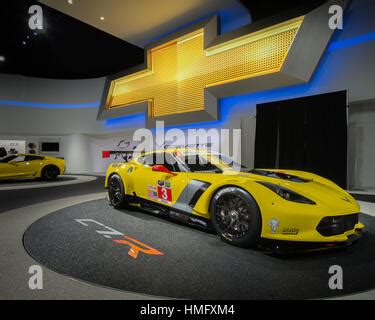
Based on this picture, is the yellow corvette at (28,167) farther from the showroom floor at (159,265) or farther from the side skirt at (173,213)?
the side skirt at (173,213)

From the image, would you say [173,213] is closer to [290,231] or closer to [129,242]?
[129,242]

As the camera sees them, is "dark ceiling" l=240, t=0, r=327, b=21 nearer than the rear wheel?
Yes

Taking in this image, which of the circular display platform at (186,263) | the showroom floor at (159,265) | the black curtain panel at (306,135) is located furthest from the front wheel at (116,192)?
the black curtain panel at (306,135)

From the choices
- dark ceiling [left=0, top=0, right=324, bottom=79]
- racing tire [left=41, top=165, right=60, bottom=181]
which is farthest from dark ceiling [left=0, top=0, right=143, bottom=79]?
racing tire [left=41, top=165, right=60, bottom=181]

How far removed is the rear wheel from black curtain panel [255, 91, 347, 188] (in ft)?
26.0

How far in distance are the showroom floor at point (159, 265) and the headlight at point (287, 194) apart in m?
0.55

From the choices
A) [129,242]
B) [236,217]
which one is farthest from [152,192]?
[236,217]

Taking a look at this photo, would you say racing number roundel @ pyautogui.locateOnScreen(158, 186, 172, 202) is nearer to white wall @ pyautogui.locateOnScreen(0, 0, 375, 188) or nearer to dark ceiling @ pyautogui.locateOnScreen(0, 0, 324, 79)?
white wall @ pyautogui.locateOnScreen(0, 0, 375, 188)

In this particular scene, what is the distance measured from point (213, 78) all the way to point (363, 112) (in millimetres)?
4771

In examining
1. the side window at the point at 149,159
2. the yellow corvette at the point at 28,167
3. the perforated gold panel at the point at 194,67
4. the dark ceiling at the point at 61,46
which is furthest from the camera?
the yellow corvette at the point at 28,167

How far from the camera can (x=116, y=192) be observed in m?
4.89

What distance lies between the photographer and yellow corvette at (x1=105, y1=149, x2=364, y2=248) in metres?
2.48

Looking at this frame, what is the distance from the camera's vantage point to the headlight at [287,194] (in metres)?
2.57

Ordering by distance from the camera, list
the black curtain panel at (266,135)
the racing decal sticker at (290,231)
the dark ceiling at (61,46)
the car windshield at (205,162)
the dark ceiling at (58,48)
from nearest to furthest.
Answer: the racing decal sticker at (290,231)
the car windshield at (205,162)
the black curtain panel at (266,135)
the dark ceiling at (61,46)
the dark ceiling at (58,48)
